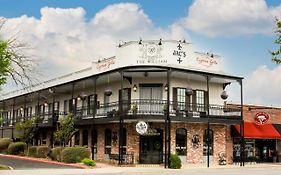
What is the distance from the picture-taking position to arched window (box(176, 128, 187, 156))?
113 feet

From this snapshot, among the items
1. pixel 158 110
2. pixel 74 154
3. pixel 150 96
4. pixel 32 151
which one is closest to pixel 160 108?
pixel 158 110

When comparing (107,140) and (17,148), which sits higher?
(107,140)

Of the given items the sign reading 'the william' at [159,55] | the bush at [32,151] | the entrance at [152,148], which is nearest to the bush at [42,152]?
the bush at [32,151]

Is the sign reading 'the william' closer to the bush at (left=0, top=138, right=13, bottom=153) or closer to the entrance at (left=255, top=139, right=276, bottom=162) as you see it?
the entrance at (left=255, top=139, right=276, bottom=162)

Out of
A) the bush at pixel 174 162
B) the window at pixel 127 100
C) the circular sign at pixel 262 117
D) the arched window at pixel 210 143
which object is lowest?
the bush at pixel 174 162

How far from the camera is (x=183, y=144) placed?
3475cm

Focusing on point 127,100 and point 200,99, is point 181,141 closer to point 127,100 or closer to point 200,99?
point 200,99

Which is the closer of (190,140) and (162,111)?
(162,111)

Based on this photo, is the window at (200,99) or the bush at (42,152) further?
the bush at (42,152)

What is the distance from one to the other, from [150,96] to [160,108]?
1.66 metres

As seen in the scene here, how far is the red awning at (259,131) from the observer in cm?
3710

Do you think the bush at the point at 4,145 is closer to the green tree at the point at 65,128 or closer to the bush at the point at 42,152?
the bush at the point at 42,152

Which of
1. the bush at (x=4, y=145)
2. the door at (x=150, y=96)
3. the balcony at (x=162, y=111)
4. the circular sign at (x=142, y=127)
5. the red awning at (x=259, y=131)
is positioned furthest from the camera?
the bush at (x=4, y=145)

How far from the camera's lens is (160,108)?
33656 millimetres
